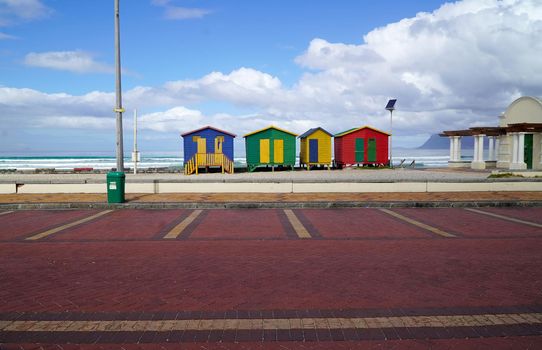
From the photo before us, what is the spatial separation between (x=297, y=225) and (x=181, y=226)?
9.88 ft

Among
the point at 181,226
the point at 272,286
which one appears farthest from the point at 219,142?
the point at 272,286

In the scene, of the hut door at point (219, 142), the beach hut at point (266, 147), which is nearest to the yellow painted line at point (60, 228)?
the hut door at point (219, 142)

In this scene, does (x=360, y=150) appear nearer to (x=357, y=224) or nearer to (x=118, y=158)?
(x=118, y=158)

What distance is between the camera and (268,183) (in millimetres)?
16625

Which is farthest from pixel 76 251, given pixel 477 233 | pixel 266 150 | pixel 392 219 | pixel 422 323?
pixel 266 150

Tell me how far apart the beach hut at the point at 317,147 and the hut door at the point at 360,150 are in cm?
262

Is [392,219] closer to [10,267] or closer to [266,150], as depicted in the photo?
[10,267]

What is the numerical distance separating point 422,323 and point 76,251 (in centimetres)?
635

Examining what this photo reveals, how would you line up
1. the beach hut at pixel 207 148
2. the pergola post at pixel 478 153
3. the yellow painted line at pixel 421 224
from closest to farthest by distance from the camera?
the yellow painted line at pixel 421 224
the beach hut at pixel 207 148
the pergola post at pixel 478 153

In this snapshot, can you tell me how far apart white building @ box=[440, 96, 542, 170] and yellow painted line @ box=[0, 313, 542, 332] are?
26459 millimetres

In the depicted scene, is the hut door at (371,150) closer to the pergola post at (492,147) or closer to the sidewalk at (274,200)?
the pergola post at (492,147)

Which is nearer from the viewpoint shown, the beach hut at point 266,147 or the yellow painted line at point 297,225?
the yellow painted line at point 297,225

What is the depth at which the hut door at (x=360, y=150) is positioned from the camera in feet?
113

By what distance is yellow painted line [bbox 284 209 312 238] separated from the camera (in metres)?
8.96
